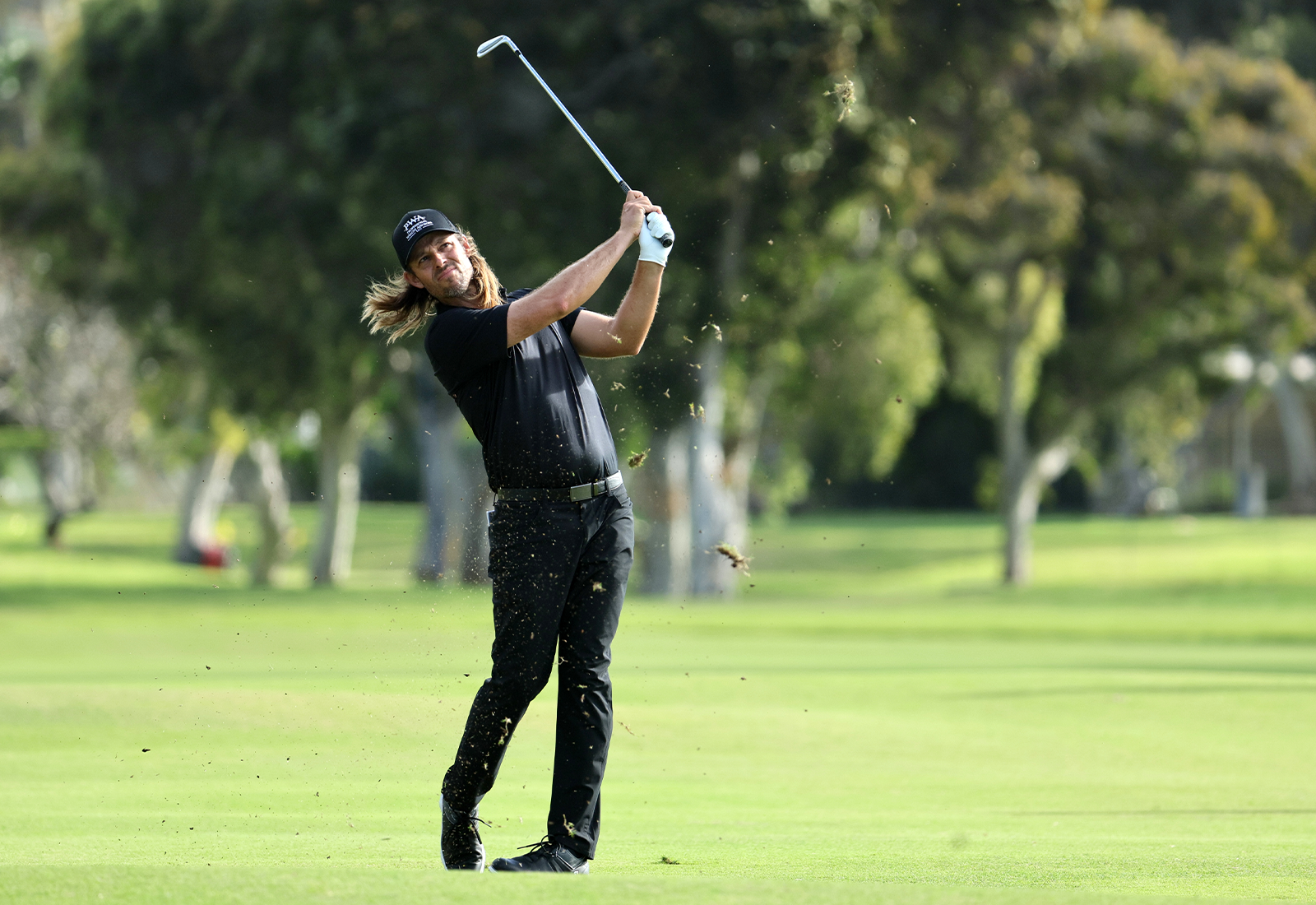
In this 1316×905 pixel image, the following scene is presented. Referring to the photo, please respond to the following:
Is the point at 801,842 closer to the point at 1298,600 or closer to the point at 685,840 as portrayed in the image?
the point at 685,840

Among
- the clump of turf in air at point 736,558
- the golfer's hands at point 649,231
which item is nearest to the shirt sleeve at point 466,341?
the golfer's hands at point 649,231

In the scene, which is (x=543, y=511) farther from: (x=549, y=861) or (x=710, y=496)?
(x=710, y=496)

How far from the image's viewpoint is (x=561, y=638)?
256 inches

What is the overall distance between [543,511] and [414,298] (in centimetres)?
97

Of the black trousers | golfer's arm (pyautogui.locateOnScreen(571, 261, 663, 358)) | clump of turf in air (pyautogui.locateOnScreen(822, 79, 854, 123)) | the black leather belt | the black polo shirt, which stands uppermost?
clump of turf in air (pyautogui.locateOnScreen(822, 79, 854, 123))

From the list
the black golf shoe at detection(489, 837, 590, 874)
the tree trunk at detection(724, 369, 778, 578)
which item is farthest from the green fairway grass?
the tree trunk at detection(724, 369, 778, 578)

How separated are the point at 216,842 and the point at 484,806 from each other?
1.86 m

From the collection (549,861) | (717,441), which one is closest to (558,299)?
(549,861)

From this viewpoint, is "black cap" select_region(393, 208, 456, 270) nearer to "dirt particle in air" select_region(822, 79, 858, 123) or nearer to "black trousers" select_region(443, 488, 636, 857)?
"black trousers" select_region(443, 488, 636, 857)

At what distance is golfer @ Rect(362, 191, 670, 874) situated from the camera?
6.31 m

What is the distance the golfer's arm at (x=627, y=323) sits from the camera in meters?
6.46

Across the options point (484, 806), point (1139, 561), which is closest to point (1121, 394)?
point (1139, 561)

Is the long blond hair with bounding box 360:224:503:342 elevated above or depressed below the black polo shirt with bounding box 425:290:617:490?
above

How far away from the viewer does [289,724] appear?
1213 cm
